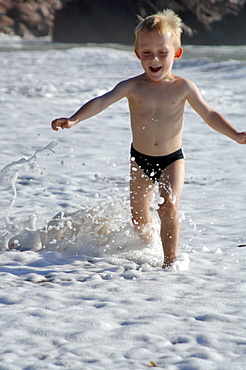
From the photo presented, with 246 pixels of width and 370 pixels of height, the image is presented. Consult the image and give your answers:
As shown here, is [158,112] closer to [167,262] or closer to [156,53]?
[156,53]

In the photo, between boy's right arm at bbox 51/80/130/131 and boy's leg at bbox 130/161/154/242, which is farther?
boy's leg at bbox 130/161/154/242

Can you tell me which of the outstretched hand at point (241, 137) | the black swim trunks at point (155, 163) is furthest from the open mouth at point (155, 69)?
the outstretched hand at point (241, 137)

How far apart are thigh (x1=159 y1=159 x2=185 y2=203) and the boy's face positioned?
52 centimetres

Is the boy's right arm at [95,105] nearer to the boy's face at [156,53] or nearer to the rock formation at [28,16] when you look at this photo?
the boy's face at [156,53]

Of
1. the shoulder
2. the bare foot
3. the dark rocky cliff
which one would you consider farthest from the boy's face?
the dark rocky cliff

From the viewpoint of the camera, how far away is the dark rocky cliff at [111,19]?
30.8 meters

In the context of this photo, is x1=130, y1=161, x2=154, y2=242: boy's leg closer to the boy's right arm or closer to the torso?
the torso

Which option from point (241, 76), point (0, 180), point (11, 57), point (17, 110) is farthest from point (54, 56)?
point (0, 180)

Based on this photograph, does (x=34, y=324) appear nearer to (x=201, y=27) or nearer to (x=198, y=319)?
(x=198, y=319)

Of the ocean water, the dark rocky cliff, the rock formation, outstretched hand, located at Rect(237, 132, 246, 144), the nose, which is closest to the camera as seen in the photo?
the ocean water

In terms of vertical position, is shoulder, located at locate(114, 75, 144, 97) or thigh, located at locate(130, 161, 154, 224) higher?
shoulder, located at locate(114, 75, 144, 97)

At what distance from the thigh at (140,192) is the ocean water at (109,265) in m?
0.08

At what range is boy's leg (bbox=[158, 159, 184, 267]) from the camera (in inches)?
116

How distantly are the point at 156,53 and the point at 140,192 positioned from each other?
826 mm
